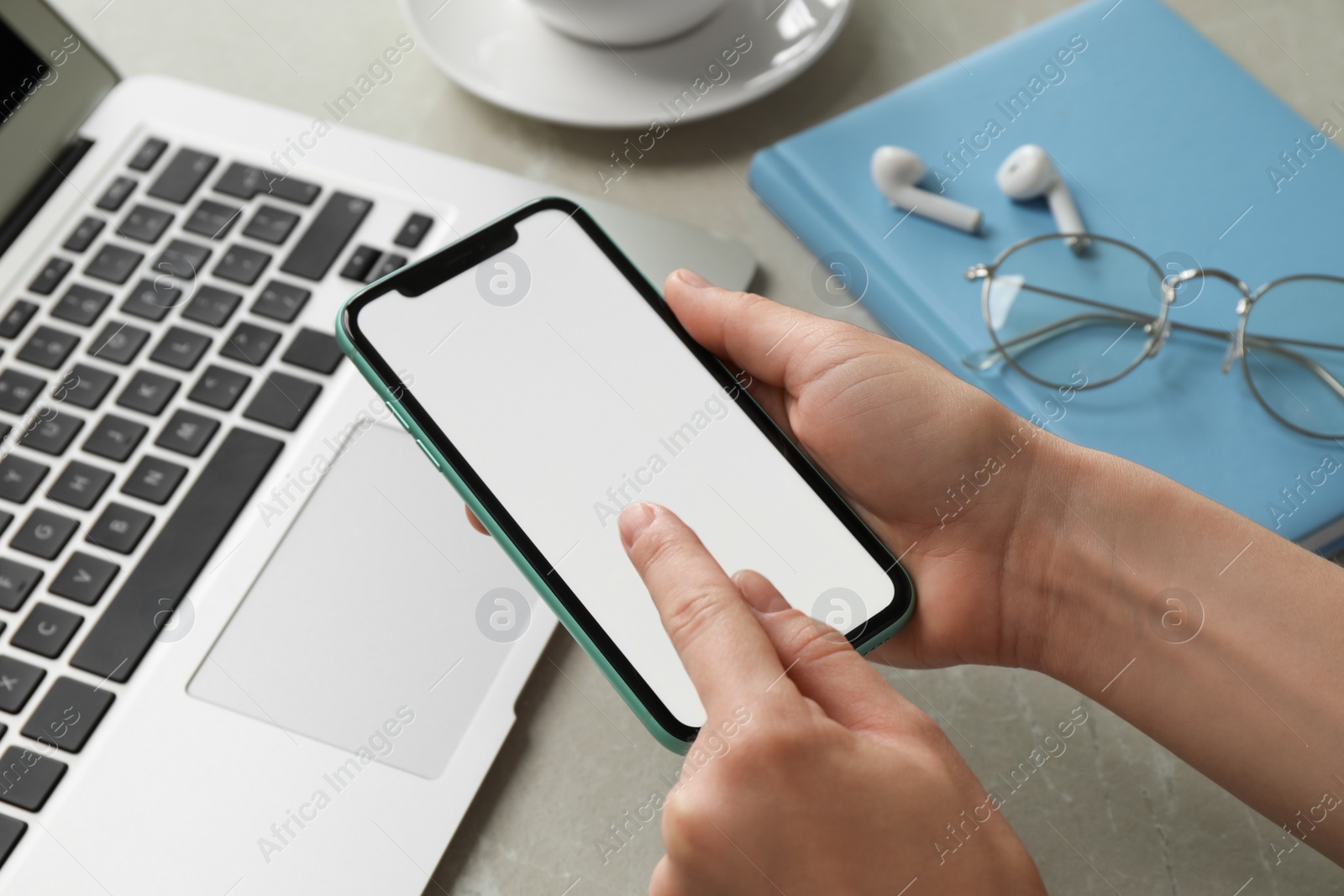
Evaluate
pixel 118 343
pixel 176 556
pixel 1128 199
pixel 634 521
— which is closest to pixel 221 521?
pixel 176 556

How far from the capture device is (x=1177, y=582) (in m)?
0.53

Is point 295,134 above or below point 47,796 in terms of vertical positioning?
above

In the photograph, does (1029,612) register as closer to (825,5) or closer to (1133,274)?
(1133,274)

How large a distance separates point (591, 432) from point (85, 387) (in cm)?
30

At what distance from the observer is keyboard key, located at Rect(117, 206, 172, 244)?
60cm

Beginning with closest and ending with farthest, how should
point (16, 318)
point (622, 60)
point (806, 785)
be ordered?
point (806, 785) → point (16, 318) → point (622, 60)

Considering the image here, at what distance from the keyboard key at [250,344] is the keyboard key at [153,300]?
0.04 m

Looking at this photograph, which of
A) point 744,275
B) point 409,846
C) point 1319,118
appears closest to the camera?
point 409,846

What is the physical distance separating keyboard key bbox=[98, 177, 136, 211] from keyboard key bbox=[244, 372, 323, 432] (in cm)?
17

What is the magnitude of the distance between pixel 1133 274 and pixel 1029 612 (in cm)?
26

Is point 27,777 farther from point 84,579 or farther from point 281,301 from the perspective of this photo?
point 281,301

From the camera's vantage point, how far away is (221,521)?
525 mm

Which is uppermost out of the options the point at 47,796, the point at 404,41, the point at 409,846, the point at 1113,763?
the point at 404,41

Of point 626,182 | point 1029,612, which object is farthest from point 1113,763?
point 626,182
